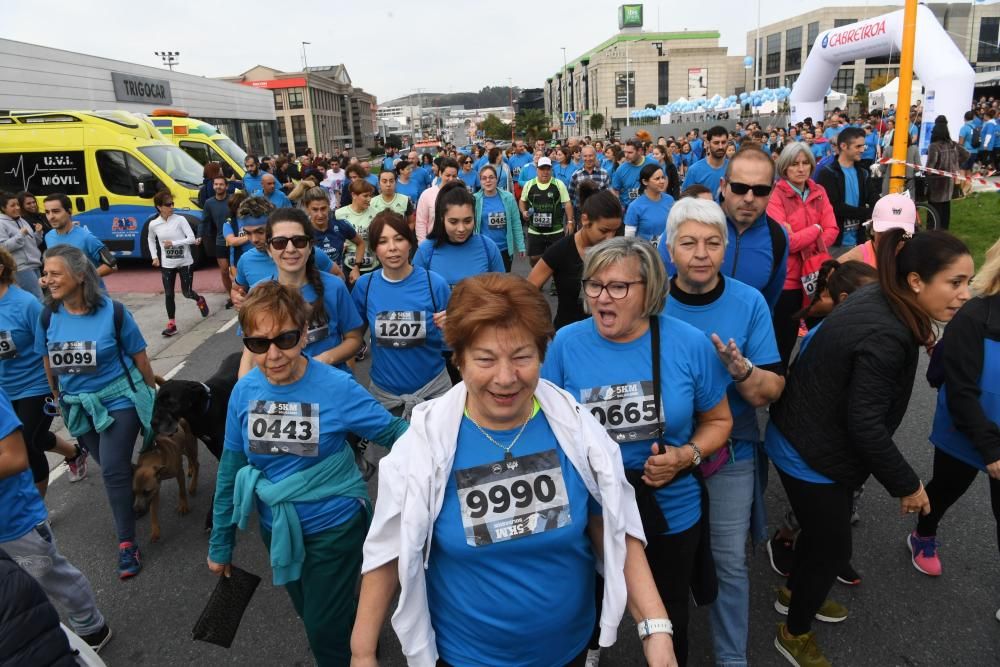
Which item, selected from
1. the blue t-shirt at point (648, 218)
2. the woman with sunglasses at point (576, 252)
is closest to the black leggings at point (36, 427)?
the woman with sunglasses at point (576, 252)

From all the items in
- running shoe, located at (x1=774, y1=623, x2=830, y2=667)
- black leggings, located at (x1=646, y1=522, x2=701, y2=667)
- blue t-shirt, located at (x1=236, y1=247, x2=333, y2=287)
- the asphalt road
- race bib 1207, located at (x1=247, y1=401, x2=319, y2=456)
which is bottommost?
the asphalt road

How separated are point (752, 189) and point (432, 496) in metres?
2.65

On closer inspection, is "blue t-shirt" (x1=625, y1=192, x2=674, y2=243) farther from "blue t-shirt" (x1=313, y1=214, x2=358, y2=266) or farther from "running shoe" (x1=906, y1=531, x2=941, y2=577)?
"running shoe" (x1=906, y1=531, x2=941, y2=577)

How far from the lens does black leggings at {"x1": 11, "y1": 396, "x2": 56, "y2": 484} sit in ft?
13.4

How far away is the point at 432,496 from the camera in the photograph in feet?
5.83

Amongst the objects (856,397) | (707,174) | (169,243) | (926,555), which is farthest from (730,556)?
(169,243)

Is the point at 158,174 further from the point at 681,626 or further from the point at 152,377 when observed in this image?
the point at 681,626

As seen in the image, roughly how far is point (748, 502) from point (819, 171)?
508 cm

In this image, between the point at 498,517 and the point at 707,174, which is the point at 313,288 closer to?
the point at 498,517

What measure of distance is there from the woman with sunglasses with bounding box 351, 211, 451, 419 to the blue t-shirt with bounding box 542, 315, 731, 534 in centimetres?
165

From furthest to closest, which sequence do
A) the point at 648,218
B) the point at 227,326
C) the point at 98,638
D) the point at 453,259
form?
the point at 227,326 < the point at 648,218 < the point at 453,259 < the point at 98,638

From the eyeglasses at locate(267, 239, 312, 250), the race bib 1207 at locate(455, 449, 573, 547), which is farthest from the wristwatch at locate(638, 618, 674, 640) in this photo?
the eyeglasses at locate(267, 239, 312, 250)

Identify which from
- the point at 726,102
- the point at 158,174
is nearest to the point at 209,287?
the point at 158,174

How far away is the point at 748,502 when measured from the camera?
2.80 metres
